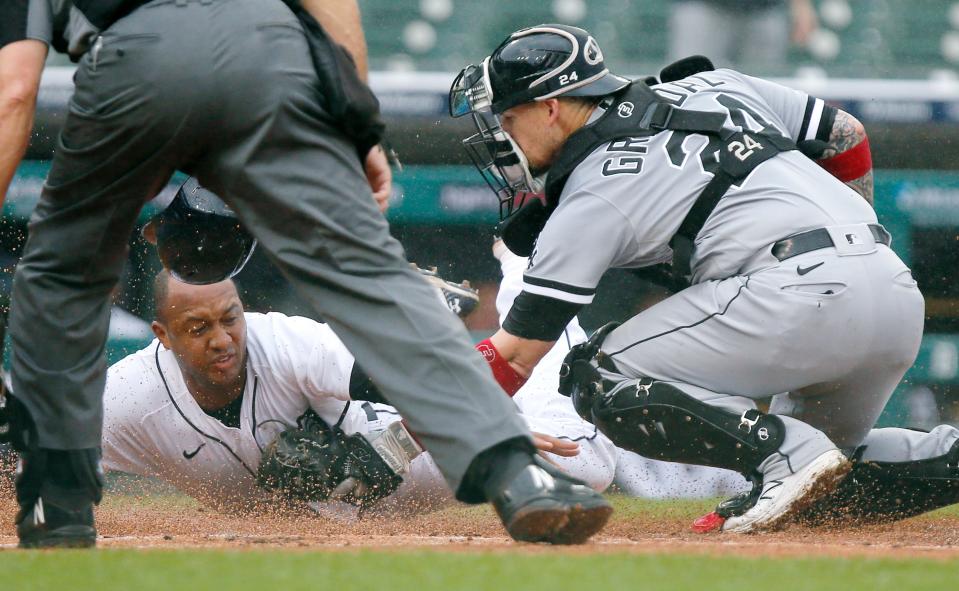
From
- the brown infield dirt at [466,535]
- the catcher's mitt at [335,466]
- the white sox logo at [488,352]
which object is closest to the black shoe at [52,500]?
the brown infield dirt at [466,535]

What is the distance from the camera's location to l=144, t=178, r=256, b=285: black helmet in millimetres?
3871

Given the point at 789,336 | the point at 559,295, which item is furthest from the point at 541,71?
the point at 789,336

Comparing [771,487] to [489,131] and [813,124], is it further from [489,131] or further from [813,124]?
[489,131]

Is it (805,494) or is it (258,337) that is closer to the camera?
(805,494)

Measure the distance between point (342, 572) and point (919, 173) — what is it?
5118mm

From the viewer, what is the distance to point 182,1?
2.53 meters

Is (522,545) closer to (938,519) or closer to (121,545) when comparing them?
(121,545)

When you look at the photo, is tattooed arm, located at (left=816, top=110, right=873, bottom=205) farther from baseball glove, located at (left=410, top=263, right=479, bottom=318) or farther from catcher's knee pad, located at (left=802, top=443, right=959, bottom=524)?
baseball glove, located at (left=410, top=263, right=479, bottom=318)

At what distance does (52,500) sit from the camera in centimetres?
278

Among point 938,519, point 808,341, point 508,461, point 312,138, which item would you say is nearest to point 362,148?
point 312,138

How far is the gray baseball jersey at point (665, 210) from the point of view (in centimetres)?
339

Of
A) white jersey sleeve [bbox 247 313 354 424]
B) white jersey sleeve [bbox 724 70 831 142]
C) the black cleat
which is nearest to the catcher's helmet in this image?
white jersey sleeve [bbox 724 70 831 142]

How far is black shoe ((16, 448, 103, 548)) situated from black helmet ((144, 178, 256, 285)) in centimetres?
118

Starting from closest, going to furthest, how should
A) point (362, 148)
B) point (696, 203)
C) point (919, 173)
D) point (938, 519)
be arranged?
point (362, 148) → point (696, 203) → point (938, 519) → point (919, 173)
